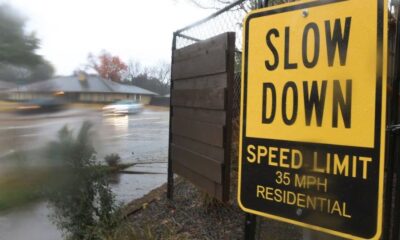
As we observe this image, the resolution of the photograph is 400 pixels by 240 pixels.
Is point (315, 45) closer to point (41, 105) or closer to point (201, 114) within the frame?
point (41, 105)

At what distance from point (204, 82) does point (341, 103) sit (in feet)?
7.28

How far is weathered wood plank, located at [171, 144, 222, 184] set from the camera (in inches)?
127

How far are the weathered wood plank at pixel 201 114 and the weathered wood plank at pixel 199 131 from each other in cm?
4

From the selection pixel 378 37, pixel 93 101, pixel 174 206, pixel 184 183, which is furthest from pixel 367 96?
pixel 184 183

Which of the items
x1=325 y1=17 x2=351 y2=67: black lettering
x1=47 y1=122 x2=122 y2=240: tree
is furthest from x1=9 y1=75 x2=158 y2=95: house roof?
x1=325 y1=17 x2=351 y2=67: black lettering

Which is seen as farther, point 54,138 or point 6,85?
Answer: point 54,138

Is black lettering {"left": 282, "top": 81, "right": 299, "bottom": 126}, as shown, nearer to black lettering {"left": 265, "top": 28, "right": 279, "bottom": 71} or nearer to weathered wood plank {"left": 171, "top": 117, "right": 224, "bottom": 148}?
black lettering {"left": 265, "top": 28, "right": 279, "bottom": 71}

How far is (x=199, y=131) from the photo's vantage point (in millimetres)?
3596

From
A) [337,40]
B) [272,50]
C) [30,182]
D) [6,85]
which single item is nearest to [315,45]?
[337,40]

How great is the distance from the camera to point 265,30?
63.7 inches

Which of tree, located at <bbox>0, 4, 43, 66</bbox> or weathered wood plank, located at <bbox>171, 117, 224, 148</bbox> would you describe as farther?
weathered wood plank, located at <bbox>171, 117, 224, 148</bbox>

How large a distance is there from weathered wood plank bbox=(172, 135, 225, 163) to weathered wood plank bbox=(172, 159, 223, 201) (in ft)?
0.71

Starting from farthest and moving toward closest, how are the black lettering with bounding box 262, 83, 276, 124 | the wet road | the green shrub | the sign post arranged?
the green shrub → the wet road → the black lettering with bounding box 262, 83, 276, 124 → the sign post

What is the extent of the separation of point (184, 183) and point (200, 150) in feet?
6.11
